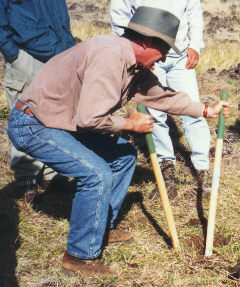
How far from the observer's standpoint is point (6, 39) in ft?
13.3

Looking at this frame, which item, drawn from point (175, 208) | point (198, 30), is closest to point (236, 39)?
point (198, 30)

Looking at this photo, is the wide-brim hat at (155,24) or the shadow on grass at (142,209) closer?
→ the wide-brim hat at (155,24)

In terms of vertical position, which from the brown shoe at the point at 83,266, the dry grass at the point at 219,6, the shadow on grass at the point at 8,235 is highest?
the brown shoe at the point at 83,266

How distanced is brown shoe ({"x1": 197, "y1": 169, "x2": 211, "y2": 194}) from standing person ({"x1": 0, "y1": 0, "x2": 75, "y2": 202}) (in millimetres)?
1925

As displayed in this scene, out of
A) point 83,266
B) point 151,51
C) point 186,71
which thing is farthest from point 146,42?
point 83,266

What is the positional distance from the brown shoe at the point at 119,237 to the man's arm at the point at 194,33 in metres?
2.06

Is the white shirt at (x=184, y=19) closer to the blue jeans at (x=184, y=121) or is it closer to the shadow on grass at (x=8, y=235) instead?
the blue jeans at (x=184, y=121)

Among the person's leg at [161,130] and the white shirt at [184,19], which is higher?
Result: the white shirt at [184,19]

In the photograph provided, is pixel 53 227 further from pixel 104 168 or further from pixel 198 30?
pixel 198 30

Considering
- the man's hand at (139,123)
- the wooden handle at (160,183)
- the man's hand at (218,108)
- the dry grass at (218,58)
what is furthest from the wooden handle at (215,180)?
the dry grass at (218,58)

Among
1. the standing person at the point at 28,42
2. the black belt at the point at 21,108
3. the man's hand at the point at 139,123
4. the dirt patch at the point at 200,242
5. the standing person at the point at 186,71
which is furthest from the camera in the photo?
the standing person at the point at 186,71

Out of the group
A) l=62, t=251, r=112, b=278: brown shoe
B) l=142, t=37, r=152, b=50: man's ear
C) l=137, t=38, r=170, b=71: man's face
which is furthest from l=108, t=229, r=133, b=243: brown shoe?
l=142, t=37, r=152, b=50: man's ear

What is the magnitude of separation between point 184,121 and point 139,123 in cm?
178

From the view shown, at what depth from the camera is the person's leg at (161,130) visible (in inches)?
180
